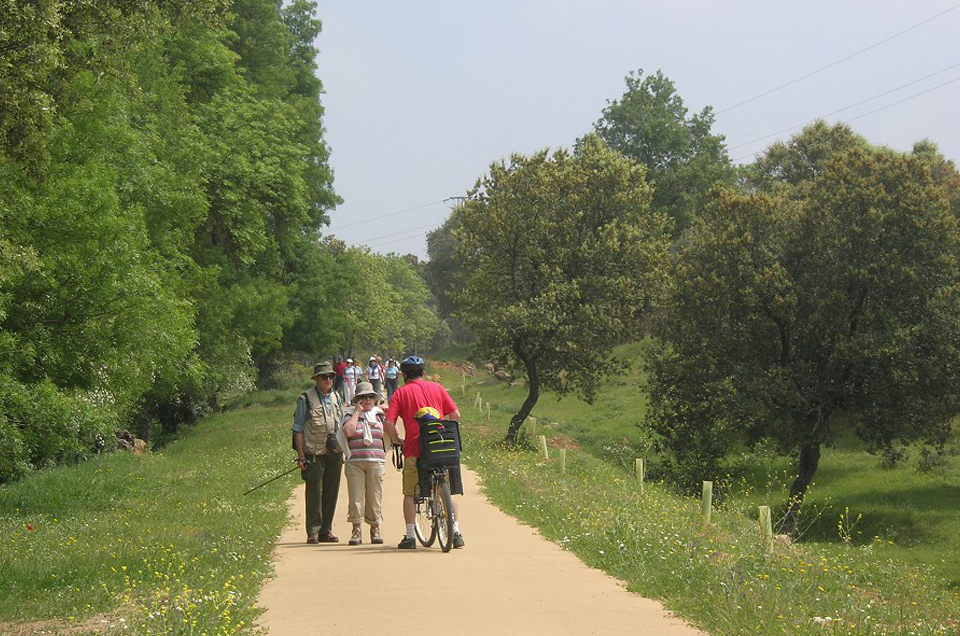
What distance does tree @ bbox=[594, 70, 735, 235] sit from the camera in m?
71.4

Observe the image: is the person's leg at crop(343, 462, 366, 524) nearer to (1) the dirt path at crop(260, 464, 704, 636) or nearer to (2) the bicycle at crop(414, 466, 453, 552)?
(1) the dirt path at crop(260, 464, 704, 636)

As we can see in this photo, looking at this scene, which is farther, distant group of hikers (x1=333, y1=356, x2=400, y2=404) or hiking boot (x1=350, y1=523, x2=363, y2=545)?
distant group of hikers (x1=333, y1=356, x2=400, y2=404)

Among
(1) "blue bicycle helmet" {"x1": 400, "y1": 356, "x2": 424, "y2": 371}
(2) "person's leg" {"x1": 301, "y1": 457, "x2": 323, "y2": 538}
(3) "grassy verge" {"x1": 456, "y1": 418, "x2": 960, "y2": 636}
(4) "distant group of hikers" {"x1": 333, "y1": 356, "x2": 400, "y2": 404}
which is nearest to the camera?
(3) "grassy verge" {"x1": 456, "y1": 418, "x2": 960, "y2": 636}

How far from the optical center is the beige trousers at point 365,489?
42.2 feet

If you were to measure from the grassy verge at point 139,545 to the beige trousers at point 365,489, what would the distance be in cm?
106

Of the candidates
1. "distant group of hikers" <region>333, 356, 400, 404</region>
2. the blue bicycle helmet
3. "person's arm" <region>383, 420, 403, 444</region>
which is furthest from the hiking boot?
"distant group of hikers" <region>333, 356, 400, 404</region>

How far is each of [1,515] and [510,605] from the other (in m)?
11.6

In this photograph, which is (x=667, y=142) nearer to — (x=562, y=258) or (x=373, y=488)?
(x=562, y=258)

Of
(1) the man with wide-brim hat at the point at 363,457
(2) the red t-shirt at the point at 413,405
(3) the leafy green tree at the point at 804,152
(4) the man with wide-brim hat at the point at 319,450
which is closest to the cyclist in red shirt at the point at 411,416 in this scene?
(2) the red t-shirt at the point at 413,405

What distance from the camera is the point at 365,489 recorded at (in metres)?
13.0

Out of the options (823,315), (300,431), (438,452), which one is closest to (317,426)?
(300,431)

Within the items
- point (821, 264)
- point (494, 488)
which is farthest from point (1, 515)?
point (821, 264)

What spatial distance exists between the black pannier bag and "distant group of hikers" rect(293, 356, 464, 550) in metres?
0.12

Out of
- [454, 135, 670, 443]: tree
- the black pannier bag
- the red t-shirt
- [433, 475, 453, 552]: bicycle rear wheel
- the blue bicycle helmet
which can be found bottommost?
[433, 475, 453, 552]: bicycle rear wheel
